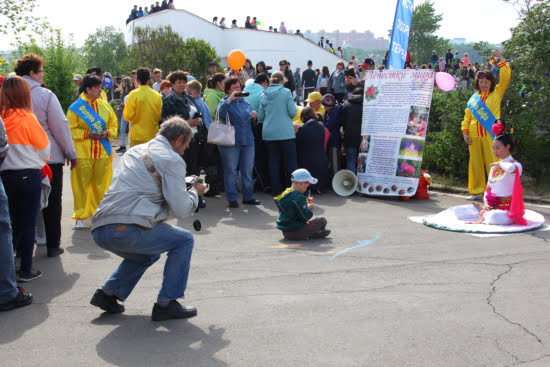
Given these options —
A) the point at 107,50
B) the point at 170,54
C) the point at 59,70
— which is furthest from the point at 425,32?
the point at 59,70

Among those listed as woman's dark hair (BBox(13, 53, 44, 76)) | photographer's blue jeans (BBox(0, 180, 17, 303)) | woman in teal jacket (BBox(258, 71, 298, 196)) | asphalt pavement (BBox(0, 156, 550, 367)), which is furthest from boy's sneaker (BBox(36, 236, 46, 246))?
woman in teal jacket (BBox(258, 71, 298, 196))

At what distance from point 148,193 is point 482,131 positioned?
6.96m

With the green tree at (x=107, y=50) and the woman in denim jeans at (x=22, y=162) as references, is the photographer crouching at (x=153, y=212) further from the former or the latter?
the green tree at (x=107, y=50)

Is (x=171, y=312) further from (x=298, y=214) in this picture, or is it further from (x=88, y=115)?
(x=88, y=115)

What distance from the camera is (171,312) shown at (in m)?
4.56

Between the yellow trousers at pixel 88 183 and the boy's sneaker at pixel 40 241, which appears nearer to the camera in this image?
the boy's sneaker at pixel 40 241

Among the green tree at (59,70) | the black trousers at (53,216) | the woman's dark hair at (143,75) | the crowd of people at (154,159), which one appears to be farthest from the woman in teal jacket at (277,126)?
the green tree at (59,70)

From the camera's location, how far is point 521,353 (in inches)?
152

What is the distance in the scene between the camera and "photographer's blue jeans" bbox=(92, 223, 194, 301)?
4.34 m

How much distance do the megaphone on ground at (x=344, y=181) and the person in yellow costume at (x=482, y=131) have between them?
6.91ft

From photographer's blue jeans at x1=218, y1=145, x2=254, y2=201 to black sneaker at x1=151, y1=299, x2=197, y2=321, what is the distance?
Result: 504 centimetres

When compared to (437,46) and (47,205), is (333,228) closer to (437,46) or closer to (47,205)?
(47,205)

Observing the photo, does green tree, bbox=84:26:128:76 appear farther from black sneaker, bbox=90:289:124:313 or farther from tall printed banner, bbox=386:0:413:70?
black sneaker, bbox=90:289:124:313

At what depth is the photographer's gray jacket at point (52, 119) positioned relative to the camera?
651 centimetres
